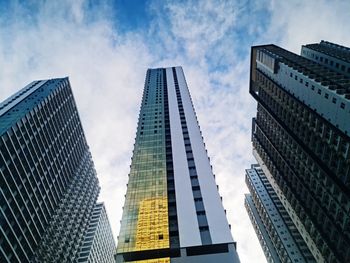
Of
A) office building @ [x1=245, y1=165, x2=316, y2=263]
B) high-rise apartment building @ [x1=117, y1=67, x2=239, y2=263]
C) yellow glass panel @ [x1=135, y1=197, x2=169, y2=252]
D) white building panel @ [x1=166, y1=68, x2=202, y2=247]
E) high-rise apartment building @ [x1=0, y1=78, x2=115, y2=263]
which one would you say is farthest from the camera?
office building @ [x1=245, y1=165, x2=316, y2=263]

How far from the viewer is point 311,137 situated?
78.7m

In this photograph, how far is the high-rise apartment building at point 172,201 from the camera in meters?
59.2

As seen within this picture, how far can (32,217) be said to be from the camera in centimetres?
8094

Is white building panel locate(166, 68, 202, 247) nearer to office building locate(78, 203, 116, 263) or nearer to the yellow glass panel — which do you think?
the yellow glass panel

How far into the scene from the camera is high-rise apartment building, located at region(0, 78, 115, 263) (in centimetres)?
7425

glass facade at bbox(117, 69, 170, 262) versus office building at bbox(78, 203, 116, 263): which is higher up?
office building at bbox(78, 203, 116, 263)

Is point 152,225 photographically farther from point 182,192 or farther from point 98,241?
point 98,241

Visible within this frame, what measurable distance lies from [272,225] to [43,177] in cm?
7501

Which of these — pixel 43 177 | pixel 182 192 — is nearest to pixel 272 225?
pixel 182 192

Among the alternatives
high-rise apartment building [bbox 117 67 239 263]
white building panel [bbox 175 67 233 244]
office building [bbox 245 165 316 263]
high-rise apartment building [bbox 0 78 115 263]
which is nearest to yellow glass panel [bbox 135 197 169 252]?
high-rise apartment building [bbox 117 67 239 263]

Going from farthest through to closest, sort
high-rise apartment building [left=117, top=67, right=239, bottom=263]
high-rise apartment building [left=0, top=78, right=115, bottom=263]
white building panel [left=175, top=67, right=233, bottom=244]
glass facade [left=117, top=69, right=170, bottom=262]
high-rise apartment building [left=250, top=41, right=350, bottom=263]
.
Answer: high-rise apartment building [left=0, top=78, right=115, bottom=263], high-rise apartment building [left=250, top=41, right=350, bottom=263], glass facade [left=117, top=69, right=170, bottom=262], white building panel [left=175, top=67, right=233, bottom=244], high-rise apartment building [left=117, top=67, right=239, bottom=263]

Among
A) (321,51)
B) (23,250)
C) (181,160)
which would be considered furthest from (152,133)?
(321,51)

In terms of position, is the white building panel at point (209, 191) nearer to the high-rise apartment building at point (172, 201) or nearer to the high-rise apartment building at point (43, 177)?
the high-rise apartment building at point (172, 201)

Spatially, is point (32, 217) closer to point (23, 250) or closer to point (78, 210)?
point (23, 250)
